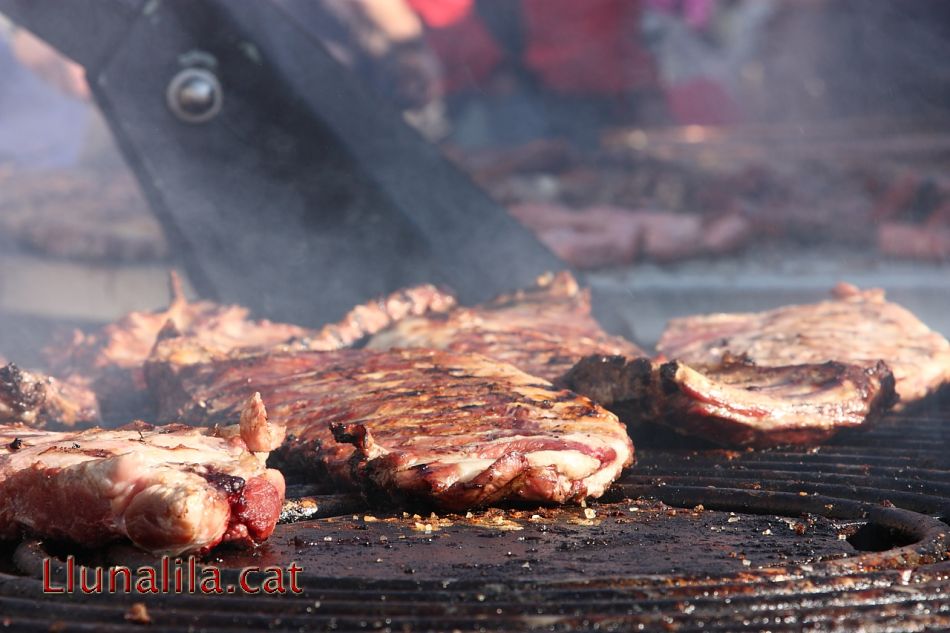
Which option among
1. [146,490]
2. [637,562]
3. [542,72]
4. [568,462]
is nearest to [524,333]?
[568,462]

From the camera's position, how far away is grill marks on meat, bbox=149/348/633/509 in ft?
8.80

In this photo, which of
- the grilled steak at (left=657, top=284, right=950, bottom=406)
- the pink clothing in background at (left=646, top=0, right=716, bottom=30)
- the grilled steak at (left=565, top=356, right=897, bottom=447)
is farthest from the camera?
the pink clothing in background at (left=646, top=0, right=716, bottom=30)

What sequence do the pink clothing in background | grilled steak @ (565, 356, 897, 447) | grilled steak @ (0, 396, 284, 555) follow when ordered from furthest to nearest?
the pink clothing in background, grilled steak @ (565, 356, 897, 447), grilled steak @ (0, 396, 284, 555)

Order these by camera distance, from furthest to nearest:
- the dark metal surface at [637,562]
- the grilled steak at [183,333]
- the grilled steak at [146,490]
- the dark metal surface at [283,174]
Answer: the dark metal surface at [283,174] < the grilled steak at [183,333] < the grilled steak at [146,490] < the dark metal surface at [637,562]

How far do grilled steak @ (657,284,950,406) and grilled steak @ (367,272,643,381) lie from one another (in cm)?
36

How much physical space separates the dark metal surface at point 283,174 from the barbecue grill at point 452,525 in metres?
0.01

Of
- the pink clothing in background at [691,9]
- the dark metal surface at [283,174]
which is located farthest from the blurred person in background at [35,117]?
the pink clothing in background at [691,9]

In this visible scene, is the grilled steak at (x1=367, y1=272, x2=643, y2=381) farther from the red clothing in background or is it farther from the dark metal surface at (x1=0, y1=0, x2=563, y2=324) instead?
the red clothing in background

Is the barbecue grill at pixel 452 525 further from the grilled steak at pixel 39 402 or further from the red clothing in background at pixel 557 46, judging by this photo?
the red clothing in background at pixel 557 46

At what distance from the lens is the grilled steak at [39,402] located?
3264 millimetres

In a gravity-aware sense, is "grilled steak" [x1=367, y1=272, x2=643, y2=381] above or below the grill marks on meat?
above

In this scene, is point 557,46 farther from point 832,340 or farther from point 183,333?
point 832,340

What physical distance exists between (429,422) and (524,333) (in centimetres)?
135

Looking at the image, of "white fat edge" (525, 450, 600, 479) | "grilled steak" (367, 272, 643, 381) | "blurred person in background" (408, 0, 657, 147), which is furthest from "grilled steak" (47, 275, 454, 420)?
"blurred person in background" (408, 0, 657, 147)
